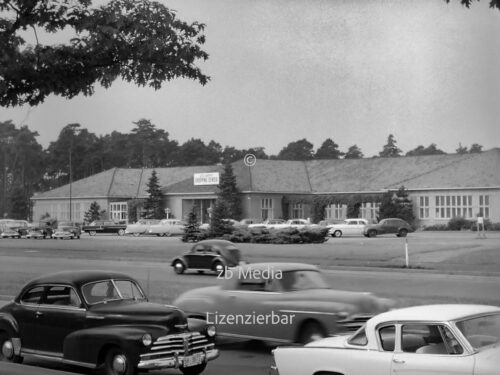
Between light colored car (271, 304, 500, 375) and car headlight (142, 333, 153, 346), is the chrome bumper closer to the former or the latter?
car headlight (142, 333, 153, 346)

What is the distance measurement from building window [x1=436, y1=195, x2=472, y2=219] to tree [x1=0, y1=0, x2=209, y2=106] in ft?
140

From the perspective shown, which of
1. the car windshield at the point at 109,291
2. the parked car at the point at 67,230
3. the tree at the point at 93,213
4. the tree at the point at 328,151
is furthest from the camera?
the parked car at the point at 67,230

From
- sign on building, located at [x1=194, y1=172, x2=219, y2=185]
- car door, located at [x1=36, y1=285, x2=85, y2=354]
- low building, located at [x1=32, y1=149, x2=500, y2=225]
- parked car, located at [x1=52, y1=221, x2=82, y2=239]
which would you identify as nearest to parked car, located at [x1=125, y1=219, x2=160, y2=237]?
low building, located at [x1=32, y1=149, x2=500, y2=225]

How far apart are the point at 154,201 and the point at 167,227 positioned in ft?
4.33

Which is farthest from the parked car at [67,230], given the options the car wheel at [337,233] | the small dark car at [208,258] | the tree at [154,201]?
the car wheel at [337,233]

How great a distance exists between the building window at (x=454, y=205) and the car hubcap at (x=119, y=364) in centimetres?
4328

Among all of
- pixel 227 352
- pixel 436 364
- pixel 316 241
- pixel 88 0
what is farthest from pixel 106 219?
pixel 436 364

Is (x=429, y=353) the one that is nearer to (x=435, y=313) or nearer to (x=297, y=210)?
(x=435, y=313)

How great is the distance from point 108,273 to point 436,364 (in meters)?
5.44

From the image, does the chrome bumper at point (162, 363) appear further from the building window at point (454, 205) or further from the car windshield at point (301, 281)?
the building window at point (454, 205)

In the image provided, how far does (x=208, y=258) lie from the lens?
23969 mm

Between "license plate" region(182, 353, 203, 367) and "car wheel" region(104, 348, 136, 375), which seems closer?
"car wheel" region(104, 348, 136, 375)

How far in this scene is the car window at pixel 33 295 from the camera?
10.9m

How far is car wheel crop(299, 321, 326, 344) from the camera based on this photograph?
36.1ft
